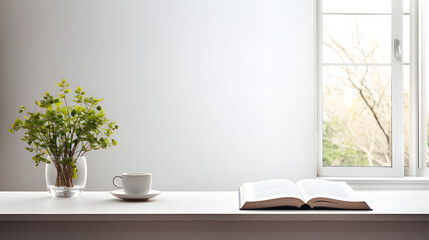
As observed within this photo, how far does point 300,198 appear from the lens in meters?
1.49

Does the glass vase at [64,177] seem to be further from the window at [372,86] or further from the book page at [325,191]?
the window at [372,86]

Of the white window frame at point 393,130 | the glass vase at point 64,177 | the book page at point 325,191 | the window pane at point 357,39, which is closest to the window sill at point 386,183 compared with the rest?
the white window frame at point 393,130

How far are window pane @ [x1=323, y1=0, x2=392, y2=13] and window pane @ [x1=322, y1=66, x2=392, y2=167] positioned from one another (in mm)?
366

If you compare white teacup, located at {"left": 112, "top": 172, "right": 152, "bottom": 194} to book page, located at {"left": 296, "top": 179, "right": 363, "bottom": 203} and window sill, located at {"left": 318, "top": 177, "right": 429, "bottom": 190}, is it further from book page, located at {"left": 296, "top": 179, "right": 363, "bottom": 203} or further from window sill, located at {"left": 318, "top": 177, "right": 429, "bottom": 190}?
window sill, located at {"left": 318, "top": 177, "right": 429, "bottom": 190}

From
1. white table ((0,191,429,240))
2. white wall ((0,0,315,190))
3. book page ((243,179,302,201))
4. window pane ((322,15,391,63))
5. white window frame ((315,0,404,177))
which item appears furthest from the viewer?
window pane ((322,15,391,63))

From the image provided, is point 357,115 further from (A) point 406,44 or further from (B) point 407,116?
(A) point 406,44

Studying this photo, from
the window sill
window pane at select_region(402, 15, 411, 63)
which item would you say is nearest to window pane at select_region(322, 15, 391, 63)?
window pane at select_region(402, 15, 411, 63)

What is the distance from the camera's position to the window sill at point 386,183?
2947 mm

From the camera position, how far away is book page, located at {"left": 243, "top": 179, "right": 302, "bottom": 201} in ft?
4.96

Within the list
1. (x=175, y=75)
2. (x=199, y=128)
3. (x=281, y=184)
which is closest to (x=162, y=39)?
(x=175, y=75)

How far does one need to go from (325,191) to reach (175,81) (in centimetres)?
151

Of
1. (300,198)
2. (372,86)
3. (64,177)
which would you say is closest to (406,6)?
(372,86)

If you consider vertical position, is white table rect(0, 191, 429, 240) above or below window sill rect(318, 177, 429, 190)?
above

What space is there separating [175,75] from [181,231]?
1605 mm
